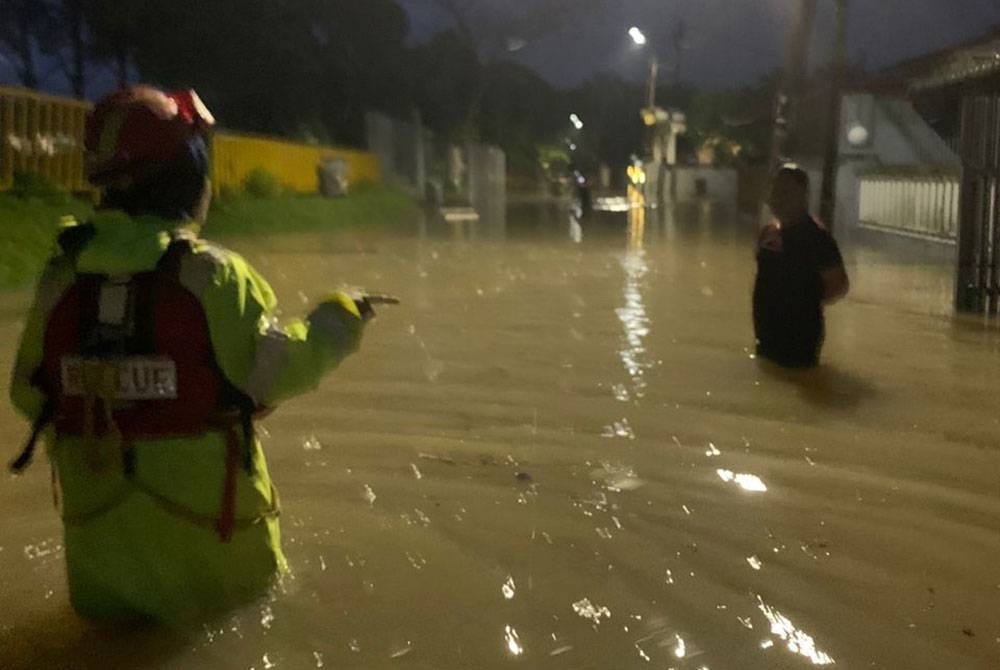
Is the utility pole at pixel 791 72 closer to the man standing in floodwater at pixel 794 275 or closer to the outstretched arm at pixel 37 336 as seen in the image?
the man standing in floodwater at pixel 794 275

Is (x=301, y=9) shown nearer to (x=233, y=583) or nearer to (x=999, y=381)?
(x=999, y=381)

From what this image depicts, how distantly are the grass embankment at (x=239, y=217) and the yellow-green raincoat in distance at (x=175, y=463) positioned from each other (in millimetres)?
1122

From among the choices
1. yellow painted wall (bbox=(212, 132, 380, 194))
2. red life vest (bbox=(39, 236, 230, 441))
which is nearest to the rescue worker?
red life vest (bbox=(39, 236, 230, 441))

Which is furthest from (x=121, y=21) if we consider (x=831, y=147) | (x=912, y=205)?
(x=912, y=205)

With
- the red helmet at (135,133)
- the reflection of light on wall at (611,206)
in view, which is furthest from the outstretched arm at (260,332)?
the reflection of light on wall at (611,206)

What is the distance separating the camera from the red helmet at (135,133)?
3094 millimetres

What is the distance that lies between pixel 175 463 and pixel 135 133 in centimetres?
85

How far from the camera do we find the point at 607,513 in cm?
471

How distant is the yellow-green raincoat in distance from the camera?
310 cm

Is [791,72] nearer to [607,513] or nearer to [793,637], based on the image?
[607,513]

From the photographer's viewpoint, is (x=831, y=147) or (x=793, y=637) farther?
(x=831, y=147)

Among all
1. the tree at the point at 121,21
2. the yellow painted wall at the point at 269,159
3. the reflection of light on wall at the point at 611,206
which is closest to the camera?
the yellow painted wall at the point at 269,159

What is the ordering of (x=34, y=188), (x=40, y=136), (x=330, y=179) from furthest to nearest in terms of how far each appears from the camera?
1. (x=330, y=179)
2. (x=40, y=136)
3. (x=34, y=188)

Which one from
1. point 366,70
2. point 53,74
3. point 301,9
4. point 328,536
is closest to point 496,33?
point 366,70
